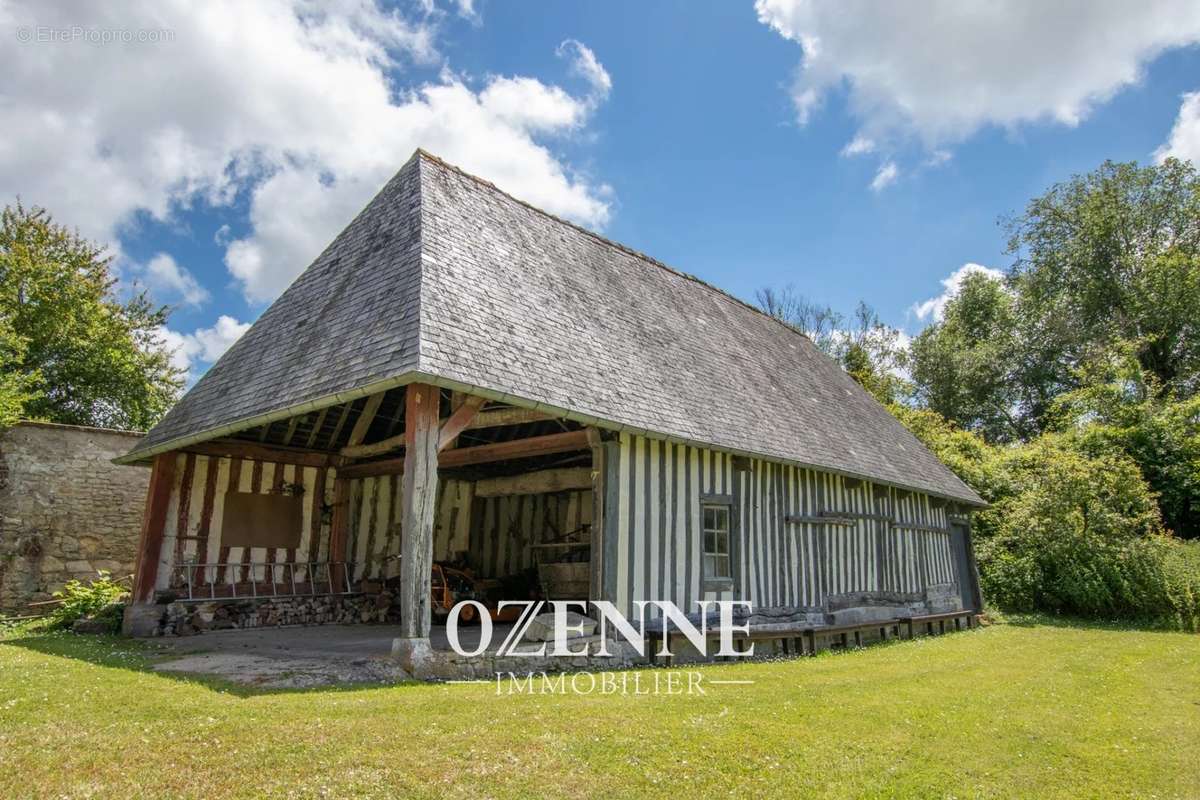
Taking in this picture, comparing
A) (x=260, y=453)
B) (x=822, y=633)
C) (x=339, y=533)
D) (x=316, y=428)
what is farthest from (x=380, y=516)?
(x=822, y=633)

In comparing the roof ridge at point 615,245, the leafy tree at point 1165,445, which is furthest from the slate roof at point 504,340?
the leafy tree at point 1165,445

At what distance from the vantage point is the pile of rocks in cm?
877

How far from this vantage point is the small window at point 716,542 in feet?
28.6

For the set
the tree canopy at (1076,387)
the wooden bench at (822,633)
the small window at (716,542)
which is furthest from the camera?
the tree canopy at (1076,387)

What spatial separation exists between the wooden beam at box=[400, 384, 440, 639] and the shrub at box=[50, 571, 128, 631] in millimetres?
5070

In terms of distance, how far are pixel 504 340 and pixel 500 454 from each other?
2.33 m

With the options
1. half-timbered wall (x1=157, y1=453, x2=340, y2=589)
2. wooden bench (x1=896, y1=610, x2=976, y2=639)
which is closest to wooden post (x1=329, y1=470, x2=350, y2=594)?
half-timbered wall (x1=157, y1=453, x2=340, y2=589)

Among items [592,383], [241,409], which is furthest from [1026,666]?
[241,409]

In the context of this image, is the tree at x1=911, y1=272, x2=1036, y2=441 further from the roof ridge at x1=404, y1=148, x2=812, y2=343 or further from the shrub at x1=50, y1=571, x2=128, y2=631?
the shrub at x1=50, y1=571, x2=128, y2=631

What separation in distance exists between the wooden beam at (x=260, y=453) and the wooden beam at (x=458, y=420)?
4119 millimetres

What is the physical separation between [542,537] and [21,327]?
1394 cm

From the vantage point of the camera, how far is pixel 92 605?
30.9 feet

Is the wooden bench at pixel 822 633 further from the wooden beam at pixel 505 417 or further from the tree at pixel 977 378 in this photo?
the tree at pixel 977 378

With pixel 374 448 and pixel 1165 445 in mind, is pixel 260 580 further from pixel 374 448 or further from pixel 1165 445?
pixel 1165 445
